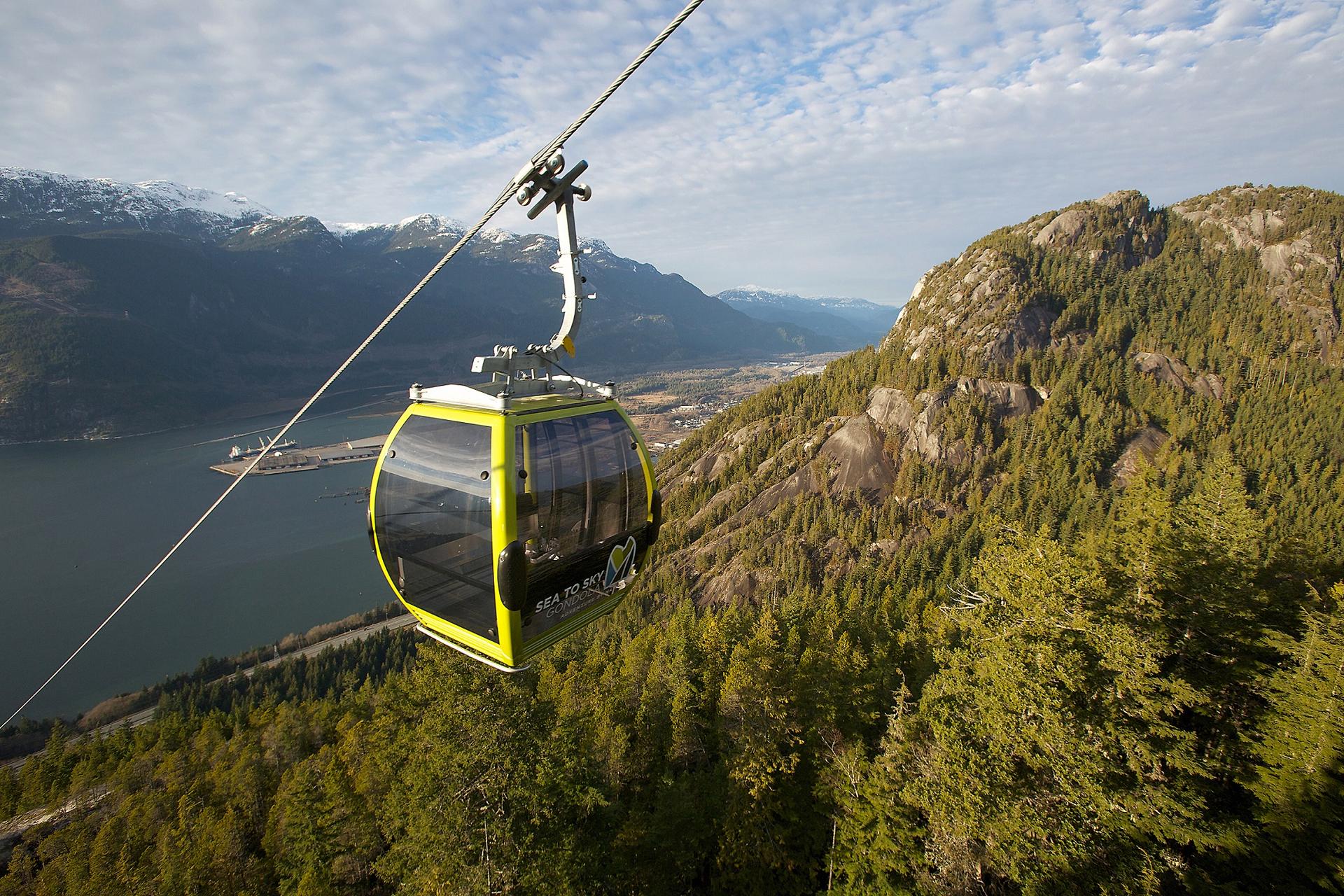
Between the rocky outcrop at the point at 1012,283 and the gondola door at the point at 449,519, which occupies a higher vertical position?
the rocky outcrop at the point at 1012,283

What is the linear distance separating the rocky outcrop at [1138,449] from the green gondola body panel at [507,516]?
5433 cm

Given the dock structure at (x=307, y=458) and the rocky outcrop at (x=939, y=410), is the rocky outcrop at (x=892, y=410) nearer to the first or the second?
the rocky outcrop at (x=939, y=410)

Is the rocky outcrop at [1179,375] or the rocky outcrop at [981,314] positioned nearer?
the rocky outcrop at [1179,375]

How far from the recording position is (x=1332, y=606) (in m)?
9.22

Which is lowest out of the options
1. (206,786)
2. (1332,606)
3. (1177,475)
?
(206,786)

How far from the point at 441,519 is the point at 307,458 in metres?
111

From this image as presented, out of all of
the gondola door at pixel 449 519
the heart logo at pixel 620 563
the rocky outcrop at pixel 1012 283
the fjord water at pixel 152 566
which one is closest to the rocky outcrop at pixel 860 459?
the rocky outcrop at pixel 1012 283

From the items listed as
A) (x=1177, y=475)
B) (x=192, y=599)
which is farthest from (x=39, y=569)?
(x=1177, y=475)

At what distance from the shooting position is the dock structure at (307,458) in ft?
302

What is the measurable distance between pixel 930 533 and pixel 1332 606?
120ft

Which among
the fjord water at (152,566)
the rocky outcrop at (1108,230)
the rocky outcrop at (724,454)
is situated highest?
the rocky outcrop at (1108,230)

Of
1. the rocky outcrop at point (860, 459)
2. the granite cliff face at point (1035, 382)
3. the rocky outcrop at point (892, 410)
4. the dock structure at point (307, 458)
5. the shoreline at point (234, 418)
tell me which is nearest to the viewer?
the granite cliff face at point (1035, 382)

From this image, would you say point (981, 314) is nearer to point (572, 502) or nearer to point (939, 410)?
point (939, 410)

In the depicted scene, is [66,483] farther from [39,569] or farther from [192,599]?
[192,599]
